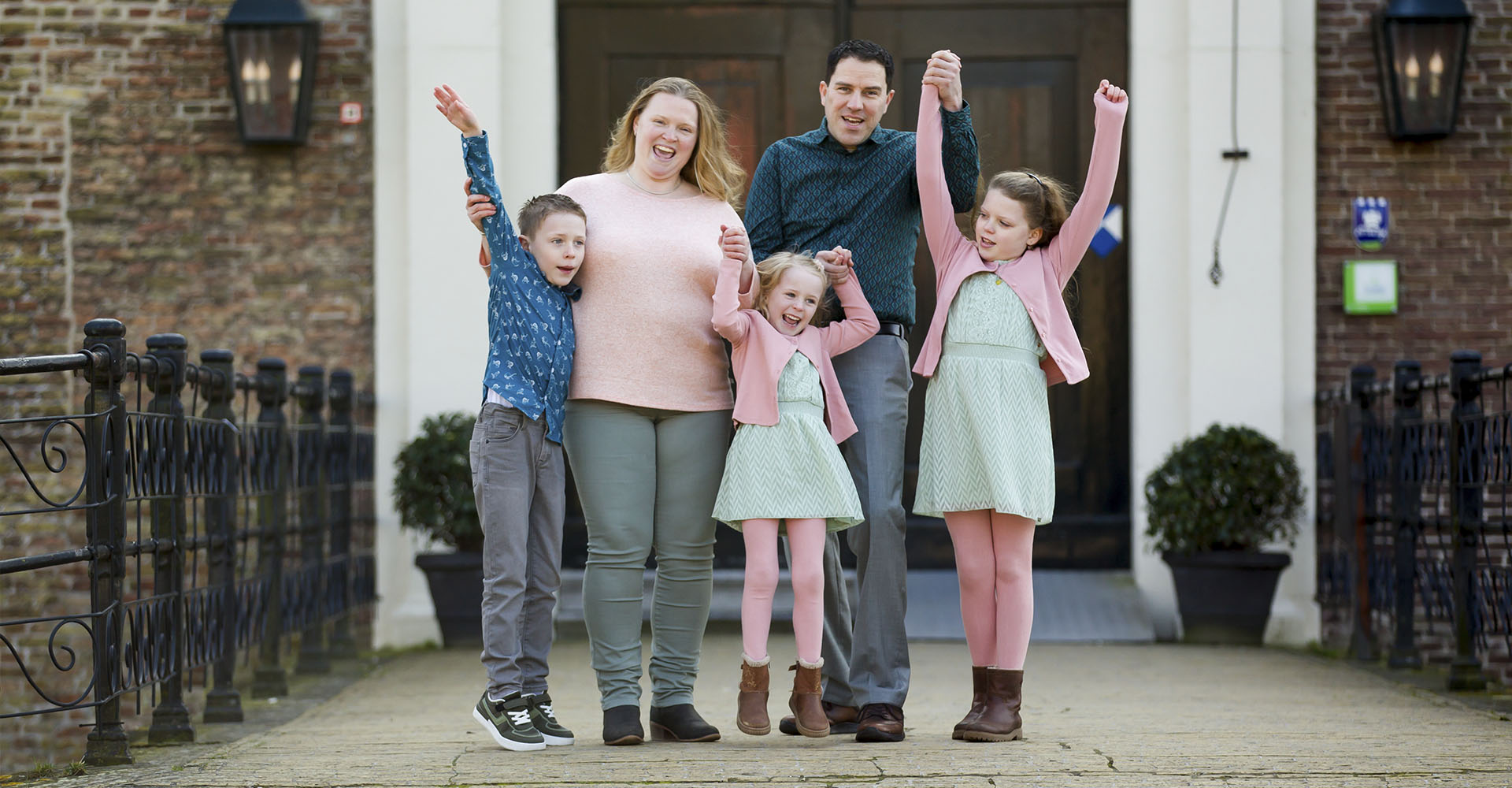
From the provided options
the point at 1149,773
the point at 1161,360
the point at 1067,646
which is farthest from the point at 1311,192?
the point at 1149,773

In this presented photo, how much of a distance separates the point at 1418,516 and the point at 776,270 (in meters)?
3.26

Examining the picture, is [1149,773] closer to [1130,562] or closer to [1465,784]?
[1465,784]

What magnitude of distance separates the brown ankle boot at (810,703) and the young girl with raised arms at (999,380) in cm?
34

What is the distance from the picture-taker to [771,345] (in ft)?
12.4

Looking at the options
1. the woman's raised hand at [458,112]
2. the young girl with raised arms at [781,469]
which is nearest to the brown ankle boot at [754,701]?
the young girl with raised arms at [781,469]

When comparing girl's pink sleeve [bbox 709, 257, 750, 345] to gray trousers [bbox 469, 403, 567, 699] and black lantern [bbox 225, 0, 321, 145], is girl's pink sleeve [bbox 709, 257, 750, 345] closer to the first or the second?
gray trousers [bbox 469, 403, 567, 699]

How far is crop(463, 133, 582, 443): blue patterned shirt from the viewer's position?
147 inches

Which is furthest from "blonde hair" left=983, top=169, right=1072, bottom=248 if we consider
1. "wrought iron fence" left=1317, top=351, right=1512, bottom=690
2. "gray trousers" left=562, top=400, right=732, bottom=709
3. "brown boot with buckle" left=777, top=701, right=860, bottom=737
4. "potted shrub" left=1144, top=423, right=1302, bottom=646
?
"potted shrub" left=1144, top=423, right=1302, bottom=646

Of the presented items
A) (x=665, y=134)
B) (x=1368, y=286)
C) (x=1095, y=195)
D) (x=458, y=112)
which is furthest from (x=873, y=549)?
(x=1368, y=286)

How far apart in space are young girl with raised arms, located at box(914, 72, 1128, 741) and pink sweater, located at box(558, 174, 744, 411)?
54cm

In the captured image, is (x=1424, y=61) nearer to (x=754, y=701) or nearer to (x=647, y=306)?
(x=647, y=306)

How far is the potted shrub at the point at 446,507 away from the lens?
6.64m

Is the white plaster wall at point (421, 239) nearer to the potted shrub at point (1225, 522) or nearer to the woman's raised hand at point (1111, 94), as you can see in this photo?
the potted shrub at point (1225, 522)

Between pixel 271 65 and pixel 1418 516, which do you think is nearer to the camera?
pixel 1418 516
